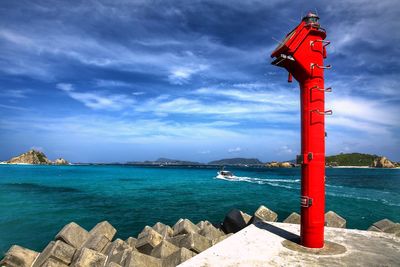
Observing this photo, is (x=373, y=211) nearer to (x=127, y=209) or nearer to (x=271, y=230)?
(x=127, y=209)

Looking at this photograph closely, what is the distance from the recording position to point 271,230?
32.2 feet

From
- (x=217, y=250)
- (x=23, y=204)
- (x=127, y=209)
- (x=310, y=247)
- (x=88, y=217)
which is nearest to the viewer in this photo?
(x=217, y=250)

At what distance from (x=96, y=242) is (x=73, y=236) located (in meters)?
1.00

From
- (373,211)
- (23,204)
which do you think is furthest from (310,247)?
(23,204)

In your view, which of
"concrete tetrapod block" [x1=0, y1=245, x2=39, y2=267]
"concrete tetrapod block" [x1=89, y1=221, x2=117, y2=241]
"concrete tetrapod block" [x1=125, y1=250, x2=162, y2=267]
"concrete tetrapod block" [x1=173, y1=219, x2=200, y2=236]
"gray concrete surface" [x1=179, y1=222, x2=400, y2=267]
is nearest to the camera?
"gray concrete surface" [x1=179, y1=222, x2=400, y2=267]

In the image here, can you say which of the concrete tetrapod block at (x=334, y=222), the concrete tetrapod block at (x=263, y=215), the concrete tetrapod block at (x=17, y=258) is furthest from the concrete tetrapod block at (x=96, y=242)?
the concrete tetrapod block at (x=334, y=222)

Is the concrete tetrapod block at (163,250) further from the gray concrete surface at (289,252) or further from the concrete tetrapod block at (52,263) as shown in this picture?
the concrete tetrapod block at (52,263)

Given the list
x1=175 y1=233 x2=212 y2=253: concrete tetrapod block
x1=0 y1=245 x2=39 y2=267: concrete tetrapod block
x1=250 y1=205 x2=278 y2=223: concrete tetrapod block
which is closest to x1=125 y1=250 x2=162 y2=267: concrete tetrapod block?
x1=175 y1=233 x2=212 y2=253: concrete tetrapod block

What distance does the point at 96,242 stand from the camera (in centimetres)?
1144

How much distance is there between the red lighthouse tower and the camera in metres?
8.11

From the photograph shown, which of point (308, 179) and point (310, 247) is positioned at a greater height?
point (308, 179)

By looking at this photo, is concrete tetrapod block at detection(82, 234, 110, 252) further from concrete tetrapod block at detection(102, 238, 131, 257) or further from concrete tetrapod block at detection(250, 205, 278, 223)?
concrete tetrapod block at detection(250, 205, 278, 223)

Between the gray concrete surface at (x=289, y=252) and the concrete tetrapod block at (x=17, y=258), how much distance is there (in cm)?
647

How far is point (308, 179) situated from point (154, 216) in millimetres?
18242
